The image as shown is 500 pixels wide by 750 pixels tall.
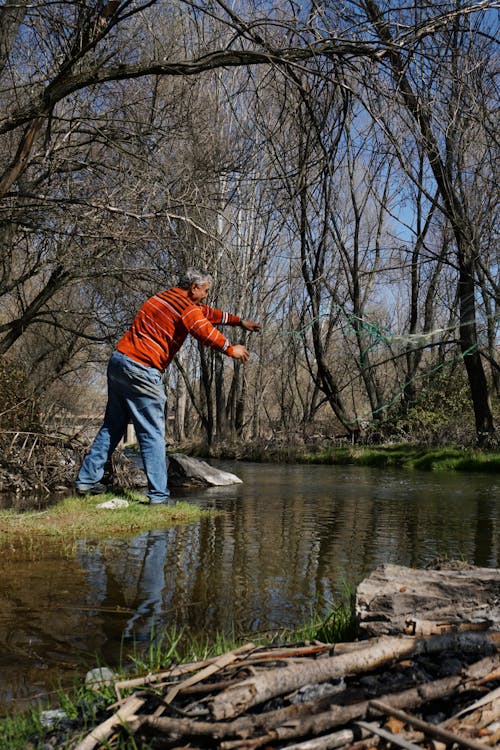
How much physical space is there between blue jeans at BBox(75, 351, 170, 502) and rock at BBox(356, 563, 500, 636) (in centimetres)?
437

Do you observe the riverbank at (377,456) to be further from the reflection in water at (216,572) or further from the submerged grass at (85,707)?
the submerged grass at (85,707)

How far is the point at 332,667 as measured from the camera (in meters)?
2.09

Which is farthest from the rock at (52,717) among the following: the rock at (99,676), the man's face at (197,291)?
the man's face at (197,291)

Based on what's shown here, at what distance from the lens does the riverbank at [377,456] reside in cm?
1407

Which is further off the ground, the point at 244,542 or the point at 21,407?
the point at 21,407

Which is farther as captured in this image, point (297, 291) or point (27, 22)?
point (297, 291)

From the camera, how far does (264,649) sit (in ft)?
8.16

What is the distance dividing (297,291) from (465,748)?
27.4 meters

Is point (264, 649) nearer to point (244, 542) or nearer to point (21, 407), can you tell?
point (244, 542)

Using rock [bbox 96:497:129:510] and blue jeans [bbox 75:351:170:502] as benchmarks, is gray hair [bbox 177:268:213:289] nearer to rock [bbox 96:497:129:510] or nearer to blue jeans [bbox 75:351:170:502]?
blue jeans [bbox 75:351:170:502]

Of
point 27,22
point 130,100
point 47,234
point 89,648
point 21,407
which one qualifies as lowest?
point 89,648

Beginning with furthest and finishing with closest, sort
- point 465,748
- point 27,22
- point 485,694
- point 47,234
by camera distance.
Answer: point 47,234
point 27,22
point 485,694
point 465,748

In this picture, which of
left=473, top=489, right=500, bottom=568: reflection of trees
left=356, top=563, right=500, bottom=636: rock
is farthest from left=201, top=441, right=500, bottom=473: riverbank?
left=356, top=563, right=500, bottom=636: rock

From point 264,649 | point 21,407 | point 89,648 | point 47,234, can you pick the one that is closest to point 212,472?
point 21,407
